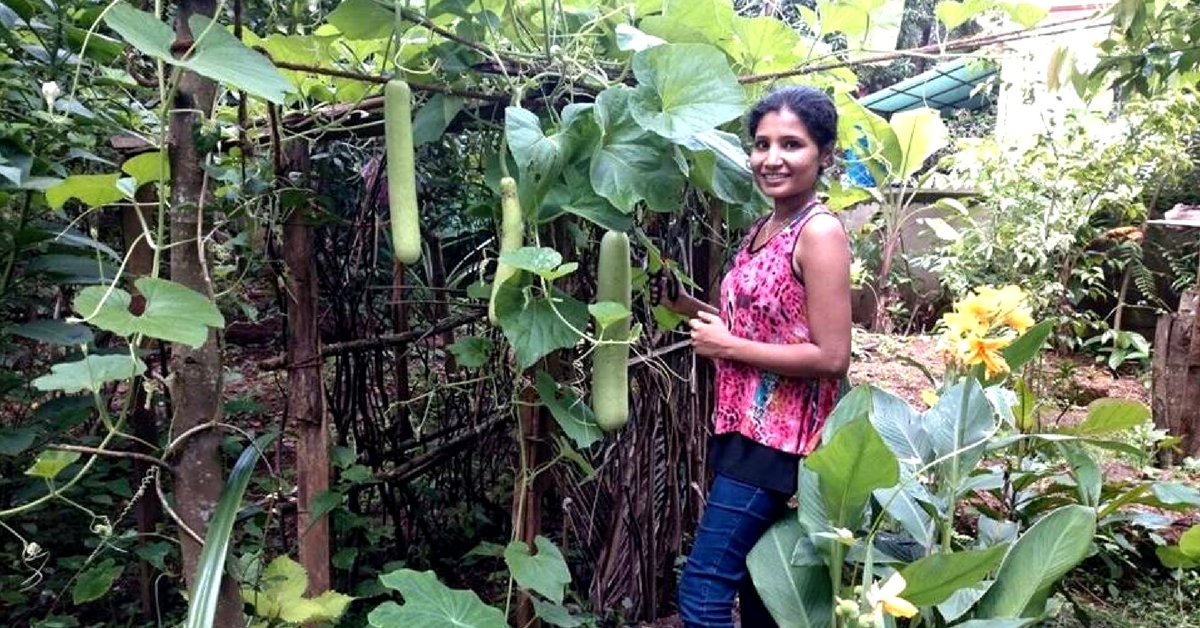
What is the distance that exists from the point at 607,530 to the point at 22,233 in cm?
152

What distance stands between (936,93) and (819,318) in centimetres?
892

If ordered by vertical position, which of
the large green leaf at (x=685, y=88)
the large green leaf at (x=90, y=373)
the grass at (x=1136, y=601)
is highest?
the large green leaf at (x=685, y=88)

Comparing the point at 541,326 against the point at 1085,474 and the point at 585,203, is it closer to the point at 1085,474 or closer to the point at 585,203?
the point at 585,203

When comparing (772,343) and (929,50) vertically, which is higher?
(929,50)

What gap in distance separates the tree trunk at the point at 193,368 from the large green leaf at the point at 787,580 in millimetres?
960

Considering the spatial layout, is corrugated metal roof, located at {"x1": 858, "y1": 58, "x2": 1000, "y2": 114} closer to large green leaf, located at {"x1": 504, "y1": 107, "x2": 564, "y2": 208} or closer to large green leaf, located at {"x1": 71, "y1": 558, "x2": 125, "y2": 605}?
large green leaf, located at {"x1": 504, "y1": 107, "x2": 564, "y2": 208}

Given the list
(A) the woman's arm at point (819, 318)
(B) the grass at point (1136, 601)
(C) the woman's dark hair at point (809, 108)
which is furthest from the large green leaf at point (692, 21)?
(B) the grass at point (1136, 601)

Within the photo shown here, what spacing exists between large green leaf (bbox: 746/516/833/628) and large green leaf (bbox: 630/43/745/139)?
84 cm

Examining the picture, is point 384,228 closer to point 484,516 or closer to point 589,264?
point 589,264

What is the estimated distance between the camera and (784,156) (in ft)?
5.17

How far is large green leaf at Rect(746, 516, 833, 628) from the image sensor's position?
170 centimetres

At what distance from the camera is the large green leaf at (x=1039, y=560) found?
70.5 inches

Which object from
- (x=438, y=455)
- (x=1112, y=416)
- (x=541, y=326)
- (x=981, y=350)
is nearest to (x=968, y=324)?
(x=981, y=350)

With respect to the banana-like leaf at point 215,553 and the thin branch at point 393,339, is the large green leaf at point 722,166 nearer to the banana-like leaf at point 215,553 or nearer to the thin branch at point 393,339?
the thin branch at point 393,339
